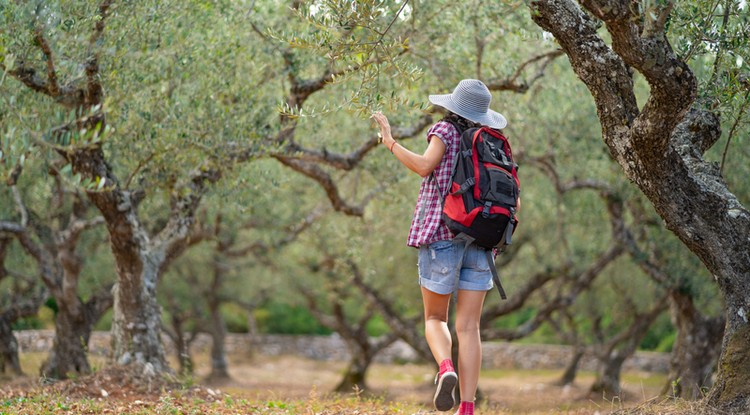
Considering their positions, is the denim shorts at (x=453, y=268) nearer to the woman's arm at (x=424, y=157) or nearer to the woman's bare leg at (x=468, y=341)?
the woman's bare leg at (x=468, y=341)

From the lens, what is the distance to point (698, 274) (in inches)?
567

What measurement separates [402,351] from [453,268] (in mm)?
29587

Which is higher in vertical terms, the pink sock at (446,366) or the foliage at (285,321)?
the pink sock at (446,366)

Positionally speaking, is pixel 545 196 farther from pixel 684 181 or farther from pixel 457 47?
pixel 684 181

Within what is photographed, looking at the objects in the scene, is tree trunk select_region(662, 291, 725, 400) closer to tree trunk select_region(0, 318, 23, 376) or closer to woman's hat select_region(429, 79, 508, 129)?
woman's hat select_region(429, 79, 508, 129)

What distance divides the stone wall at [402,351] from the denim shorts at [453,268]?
24961 millimetres

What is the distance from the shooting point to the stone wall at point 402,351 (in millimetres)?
30656

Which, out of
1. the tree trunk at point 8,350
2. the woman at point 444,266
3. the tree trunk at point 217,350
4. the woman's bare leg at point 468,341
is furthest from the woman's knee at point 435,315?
the tree trunk at point 217,350

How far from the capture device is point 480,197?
5.59 m

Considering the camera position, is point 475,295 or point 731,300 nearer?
point 475,295

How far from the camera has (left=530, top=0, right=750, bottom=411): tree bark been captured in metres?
5.85

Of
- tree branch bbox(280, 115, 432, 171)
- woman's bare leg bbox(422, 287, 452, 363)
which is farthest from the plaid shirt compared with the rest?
tree branch bbox(280, 115, 432, 171)

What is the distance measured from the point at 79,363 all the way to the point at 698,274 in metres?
11.5

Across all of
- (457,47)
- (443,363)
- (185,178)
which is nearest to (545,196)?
(457,47)
